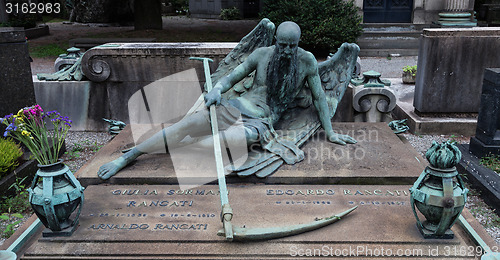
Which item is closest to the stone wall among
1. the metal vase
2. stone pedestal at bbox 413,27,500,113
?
stone pedestal at bbox 413,27,500,113

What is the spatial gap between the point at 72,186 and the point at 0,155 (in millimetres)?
2523

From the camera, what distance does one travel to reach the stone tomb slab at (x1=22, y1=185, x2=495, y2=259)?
10.0 feet

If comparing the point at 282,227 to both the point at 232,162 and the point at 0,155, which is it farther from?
the point at 0,155

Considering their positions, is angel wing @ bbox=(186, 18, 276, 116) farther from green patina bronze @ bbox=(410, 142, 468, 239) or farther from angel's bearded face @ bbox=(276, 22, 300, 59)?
green patina bronze @ bbox=(410, 142, 468, 239)

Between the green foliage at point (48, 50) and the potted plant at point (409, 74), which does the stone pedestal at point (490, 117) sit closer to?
the potted plant at point (409, 74)

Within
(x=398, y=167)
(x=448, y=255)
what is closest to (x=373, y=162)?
(x=398, y=167)

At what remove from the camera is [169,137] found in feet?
13.6

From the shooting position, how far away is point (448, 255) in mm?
3025

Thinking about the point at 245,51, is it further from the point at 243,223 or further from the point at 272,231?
the point at 272,231

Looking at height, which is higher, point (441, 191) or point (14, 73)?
point (14, 73)

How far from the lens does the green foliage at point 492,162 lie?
18.4 ft

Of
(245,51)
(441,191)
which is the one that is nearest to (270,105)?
(245,51)

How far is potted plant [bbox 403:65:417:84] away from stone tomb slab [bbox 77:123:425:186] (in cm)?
518

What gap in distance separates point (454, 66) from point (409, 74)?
2.24 m
